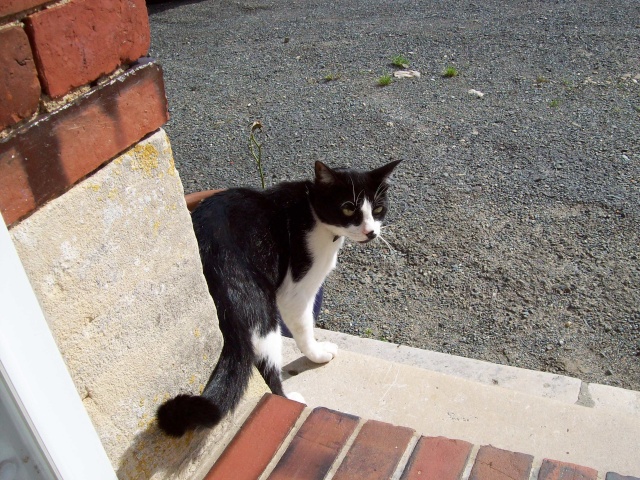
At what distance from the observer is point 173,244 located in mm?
1425

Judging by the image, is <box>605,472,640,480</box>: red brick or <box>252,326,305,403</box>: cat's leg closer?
<box>605,472,640,480</box>: red brick

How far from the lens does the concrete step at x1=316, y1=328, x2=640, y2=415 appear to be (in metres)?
2.27

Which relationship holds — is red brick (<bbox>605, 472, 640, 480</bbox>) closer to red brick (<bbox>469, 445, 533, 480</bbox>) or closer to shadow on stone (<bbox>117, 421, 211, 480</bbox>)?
red brick (<bbox>469, 445, 533, 480</bbox>)

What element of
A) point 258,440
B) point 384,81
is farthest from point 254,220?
point 384,81

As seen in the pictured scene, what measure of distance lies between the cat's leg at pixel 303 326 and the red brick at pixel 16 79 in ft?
5.24

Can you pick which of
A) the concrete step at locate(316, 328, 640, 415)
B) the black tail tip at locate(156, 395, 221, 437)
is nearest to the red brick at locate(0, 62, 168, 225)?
the black tail tip at locate(156, 395, 221, 437)

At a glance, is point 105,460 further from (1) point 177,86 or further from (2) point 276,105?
(1) point 177,86

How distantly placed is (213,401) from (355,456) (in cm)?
40

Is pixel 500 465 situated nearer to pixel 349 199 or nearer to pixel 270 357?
pixel 270 357

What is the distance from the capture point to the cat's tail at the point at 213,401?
4.68 feet

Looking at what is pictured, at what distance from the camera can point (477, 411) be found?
6.72 feet

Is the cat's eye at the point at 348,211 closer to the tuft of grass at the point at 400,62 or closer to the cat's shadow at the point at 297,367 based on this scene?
the cat's shadow at the point at 297,367

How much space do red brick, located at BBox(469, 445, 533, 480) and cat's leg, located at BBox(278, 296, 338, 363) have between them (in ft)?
3.40

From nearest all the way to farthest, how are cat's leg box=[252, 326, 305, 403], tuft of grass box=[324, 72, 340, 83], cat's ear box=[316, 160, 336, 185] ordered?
cat's leg box=[252, 326, 305, 403] < cat's ear box=[316, 160, 336, 185] < tuft of grass box=[324, 72, 340, 83]
